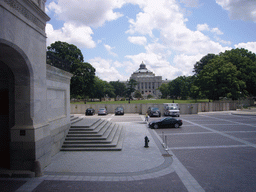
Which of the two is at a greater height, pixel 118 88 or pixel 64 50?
pixel 64 50

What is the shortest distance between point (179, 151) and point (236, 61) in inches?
1753

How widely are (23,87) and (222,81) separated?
41.9 meters

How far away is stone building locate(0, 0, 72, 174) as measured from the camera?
6.48 metres

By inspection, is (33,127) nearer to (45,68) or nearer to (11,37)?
(45,68)

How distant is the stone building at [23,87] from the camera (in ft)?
21.3

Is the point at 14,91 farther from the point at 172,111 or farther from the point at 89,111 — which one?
the point at 89,111

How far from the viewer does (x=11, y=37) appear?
6.16m

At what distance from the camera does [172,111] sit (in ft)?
91.1

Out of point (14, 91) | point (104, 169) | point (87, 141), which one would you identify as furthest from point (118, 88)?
point (14, 91)

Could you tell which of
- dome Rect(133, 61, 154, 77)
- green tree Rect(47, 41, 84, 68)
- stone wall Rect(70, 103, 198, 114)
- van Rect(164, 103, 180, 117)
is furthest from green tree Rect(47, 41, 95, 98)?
dome Rect(133, 61, 154, 77)

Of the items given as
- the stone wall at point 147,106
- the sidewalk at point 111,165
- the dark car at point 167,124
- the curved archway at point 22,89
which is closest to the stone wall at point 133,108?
the stone wall at point 147,106

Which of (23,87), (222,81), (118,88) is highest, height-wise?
(118,88)

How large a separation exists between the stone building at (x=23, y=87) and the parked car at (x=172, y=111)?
22271 millimetres

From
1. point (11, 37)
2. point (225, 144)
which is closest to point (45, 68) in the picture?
point (11, 37)
